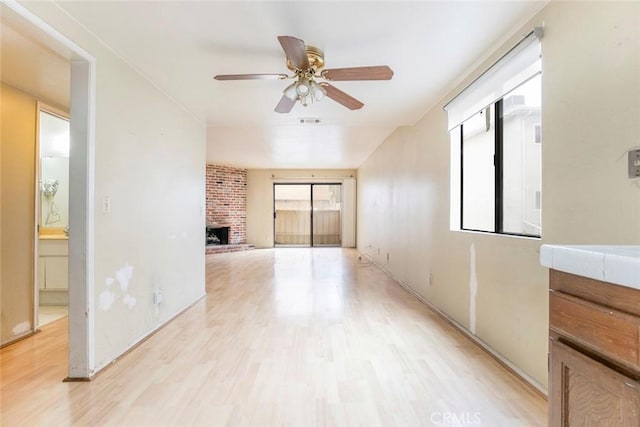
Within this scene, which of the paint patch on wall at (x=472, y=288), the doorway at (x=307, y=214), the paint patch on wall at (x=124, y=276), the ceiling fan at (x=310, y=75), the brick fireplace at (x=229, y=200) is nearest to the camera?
the ceiling fan at (x=310, y=75)

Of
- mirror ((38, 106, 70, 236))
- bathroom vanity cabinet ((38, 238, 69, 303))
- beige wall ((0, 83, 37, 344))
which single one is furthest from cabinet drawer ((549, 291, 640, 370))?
mirror ((38, 106, 70, 236))

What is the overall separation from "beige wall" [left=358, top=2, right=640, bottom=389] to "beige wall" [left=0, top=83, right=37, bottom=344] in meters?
3.68

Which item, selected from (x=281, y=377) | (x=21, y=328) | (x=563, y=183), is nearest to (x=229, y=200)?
(x=21, y=328)

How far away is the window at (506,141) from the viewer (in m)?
1.99

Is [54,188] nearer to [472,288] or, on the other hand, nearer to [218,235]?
[472,288]

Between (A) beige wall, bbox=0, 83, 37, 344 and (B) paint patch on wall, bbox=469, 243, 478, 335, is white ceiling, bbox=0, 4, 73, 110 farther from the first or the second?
(B) paint patch on wall, bbox=469, 243, 478, 335

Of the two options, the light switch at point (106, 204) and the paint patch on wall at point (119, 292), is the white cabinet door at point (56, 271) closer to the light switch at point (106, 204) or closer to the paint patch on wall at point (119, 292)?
the paint patch on wall at point (119, 292)

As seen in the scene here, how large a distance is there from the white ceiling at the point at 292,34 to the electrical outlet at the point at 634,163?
3.26 ft

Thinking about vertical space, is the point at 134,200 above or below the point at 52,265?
above

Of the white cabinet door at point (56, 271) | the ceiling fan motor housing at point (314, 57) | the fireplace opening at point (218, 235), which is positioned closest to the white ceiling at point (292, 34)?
the ceiling fan motor housing at point (314, 57)

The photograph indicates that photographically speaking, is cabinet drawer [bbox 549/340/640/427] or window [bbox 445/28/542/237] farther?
window [bbox 445/28/542/237]

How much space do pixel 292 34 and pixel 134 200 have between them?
5.51ft

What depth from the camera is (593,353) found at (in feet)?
2.51

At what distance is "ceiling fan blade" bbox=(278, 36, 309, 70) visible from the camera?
161 cm
